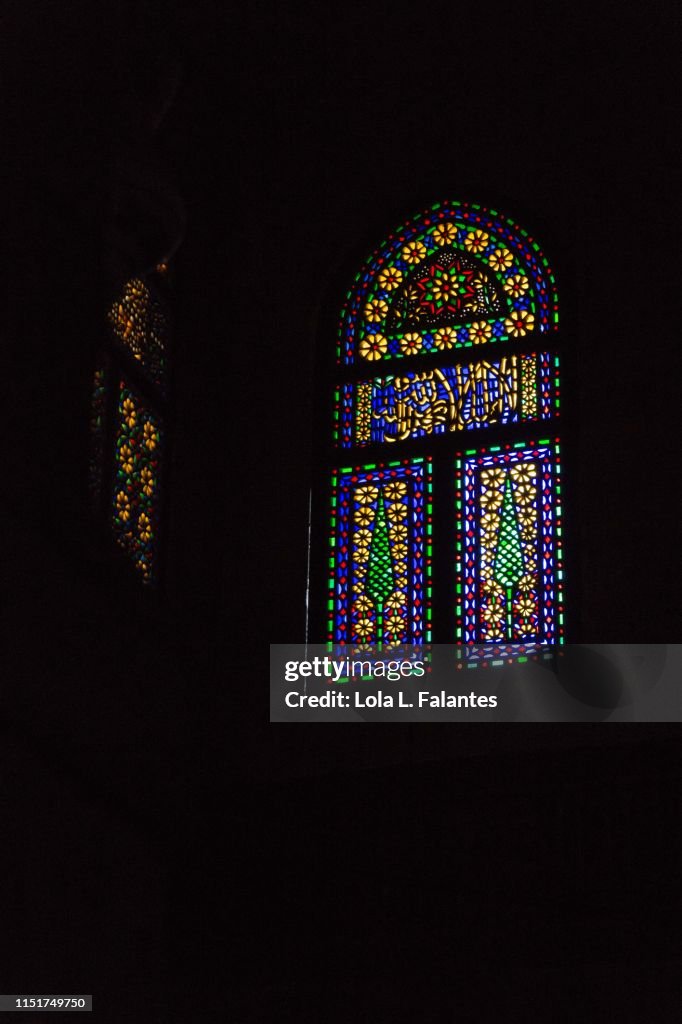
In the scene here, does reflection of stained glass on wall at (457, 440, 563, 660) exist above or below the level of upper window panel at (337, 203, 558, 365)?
below

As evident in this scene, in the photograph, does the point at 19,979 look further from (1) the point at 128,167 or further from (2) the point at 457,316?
(2) the point at 457,316

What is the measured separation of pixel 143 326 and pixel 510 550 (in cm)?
158

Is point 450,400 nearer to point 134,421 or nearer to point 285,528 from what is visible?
point 285,528

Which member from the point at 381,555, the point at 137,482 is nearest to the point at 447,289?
the point at 381,555

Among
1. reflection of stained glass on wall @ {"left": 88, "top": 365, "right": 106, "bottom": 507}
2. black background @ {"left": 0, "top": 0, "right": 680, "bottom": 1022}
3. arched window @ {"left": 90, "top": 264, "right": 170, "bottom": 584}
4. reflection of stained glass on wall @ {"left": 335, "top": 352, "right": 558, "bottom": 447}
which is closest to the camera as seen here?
black background @ {"left": 0, "top": 0, "right": 680, "bottom": 1022}

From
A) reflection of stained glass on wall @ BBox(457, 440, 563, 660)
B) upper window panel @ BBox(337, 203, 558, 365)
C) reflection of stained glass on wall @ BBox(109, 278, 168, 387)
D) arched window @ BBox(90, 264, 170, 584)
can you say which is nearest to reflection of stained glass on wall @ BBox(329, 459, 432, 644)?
reflection of stained glass on wall @ BBox(457, 440, 563, 660)

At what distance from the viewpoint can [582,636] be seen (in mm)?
5570

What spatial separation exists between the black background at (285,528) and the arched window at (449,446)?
12cm

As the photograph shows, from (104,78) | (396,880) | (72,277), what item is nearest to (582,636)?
(396,880)

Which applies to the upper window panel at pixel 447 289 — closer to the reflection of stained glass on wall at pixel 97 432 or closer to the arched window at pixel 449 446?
the arched window at pixel 449 446

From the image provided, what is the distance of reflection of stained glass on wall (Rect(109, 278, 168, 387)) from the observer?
19.1ft

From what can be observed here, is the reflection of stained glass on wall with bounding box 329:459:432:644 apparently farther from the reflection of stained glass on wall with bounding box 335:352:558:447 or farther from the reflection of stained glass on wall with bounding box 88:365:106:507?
the reflection of stained glass on wall with bounding box 88:365:106:507

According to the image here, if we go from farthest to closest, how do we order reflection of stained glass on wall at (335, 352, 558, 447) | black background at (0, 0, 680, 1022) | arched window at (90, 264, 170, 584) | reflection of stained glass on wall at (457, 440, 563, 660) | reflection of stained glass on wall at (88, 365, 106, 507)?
1. reflection of stained glass on wall at (335, 352, 558, 447)
2. reflection of stained glass on wall at (457, 440, 563, 660)
3. arched window at (90, 264, 170, 584)
4. reflection of stained glass on wall at (88, 365, 106, 507)
5. black background at (0, 0, 680, 1022)

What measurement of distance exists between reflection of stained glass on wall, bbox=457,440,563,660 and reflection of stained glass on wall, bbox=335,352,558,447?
0.17 meters
